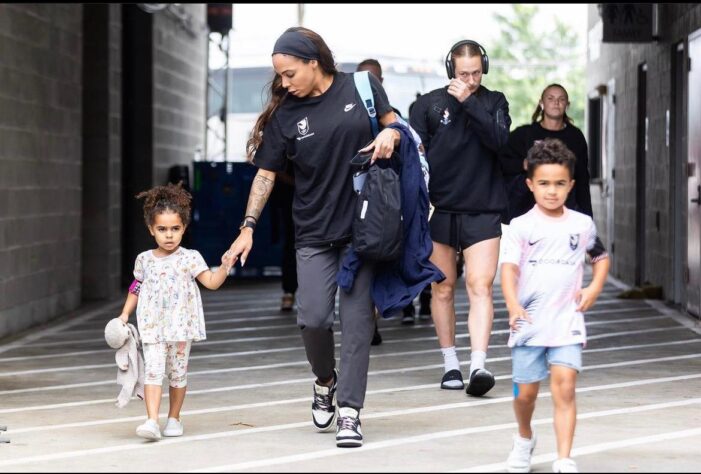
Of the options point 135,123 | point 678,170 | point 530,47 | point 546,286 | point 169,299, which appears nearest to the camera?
point 546,286

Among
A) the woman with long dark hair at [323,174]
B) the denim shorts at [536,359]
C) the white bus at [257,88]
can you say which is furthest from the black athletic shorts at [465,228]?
the white bus at [257,88]

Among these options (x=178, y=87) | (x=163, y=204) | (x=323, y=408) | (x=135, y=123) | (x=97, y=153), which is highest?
(x=178, y=87)

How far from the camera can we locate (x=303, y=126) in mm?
6902

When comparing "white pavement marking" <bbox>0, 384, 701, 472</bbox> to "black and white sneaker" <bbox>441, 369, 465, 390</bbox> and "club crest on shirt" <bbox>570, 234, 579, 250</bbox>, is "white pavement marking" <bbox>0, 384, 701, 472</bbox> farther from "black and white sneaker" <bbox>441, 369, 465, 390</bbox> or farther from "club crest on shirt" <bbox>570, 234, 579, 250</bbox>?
"club crest on shirt" <bbox>570, 234, 579, 250</bbox>

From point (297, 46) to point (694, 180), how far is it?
6.57m

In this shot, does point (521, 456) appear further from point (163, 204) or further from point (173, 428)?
point (163, 204)

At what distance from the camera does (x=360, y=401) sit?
22.3 feet

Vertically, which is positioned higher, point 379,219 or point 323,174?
point 323,174

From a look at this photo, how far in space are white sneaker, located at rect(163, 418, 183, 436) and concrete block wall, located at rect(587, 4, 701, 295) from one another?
7090mm

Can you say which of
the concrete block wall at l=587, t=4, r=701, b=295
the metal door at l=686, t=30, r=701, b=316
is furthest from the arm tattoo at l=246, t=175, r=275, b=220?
the concrete block wall at l=587, t=4, r=701, b=295

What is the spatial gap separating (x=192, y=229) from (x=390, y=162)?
A: 11968 mm

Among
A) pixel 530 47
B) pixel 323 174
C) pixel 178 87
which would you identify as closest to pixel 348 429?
pixel 323 174

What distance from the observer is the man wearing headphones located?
848 centimetres

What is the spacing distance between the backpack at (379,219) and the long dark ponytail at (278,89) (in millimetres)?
547
